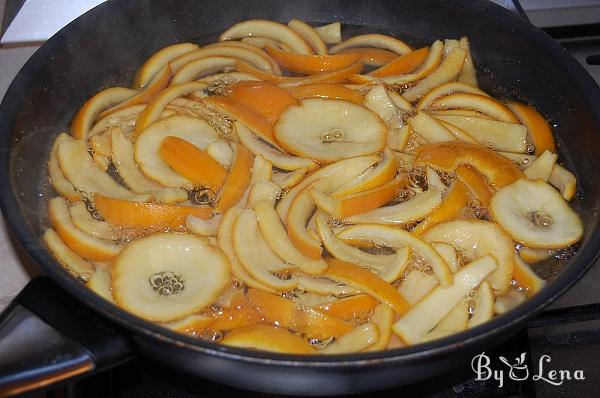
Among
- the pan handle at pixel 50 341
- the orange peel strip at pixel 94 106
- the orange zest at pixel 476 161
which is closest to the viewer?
the pan handle at pixel 50 341

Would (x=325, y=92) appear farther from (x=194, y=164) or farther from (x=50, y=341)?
(x=50, y=341)

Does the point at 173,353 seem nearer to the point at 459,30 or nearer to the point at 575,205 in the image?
the point at 575,205

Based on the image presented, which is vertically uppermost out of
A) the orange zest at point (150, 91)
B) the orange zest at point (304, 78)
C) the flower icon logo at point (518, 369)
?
the orange zest at point (150, 91)

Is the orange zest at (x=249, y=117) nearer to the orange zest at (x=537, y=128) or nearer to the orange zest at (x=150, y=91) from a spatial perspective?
the orange zest at (x=150, y=91)

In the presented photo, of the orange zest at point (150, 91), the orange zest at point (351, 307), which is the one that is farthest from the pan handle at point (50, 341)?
the orange zest at point (150, 91)

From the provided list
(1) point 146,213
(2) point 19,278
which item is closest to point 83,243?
(1) point 146,213

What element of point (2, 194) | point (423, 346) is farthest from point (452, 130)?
point (2, 194)
